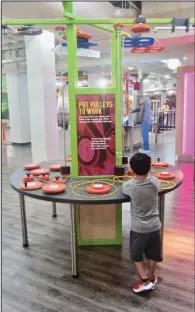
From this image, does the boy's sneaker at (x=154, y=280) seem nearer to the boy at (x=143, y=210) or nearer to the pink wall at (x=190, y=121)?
the boy at (x=143, y=210)

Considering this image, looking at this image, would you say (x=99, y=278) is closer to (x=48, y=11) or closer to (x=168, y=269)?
(x=168, y=269)

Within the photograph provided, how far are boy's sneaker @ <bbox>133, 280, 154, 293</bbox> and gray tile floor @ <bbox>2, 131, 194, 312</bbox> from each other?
4 centimetres

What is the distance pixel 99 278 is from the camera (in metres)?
1.93

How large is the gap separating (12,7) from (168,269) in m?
2.95

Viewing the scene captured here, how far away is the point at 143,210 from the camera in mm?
1627

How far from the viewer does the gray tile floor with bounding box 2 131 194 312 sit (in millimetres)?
1686

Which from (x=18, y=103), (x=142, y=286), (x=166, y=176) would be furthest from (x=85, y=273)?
(x=18, y=103)

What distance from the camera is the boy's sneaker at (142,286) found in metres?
1.77

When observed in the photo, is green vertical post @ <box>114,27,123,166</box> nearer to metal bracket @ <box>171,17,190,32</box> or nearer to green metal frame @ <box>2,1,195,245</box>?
green metal frame @ <box>2,1,195,245</box>

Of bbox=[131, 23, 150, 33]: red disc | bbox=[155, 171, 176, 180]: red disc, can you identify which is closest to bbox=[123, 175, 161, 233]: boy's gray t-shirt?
bbox=[155, 171, 176, 180]: red disc

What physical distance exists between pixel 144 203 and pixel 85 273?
0.76m

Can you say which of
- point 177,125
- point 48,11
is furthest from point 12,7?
point 177,125

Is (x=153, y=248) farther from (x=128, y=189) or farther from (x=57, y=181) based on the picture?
(x=57, y=181)

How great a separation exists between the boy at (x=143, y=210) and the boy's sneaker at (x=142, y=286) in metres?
0.09
